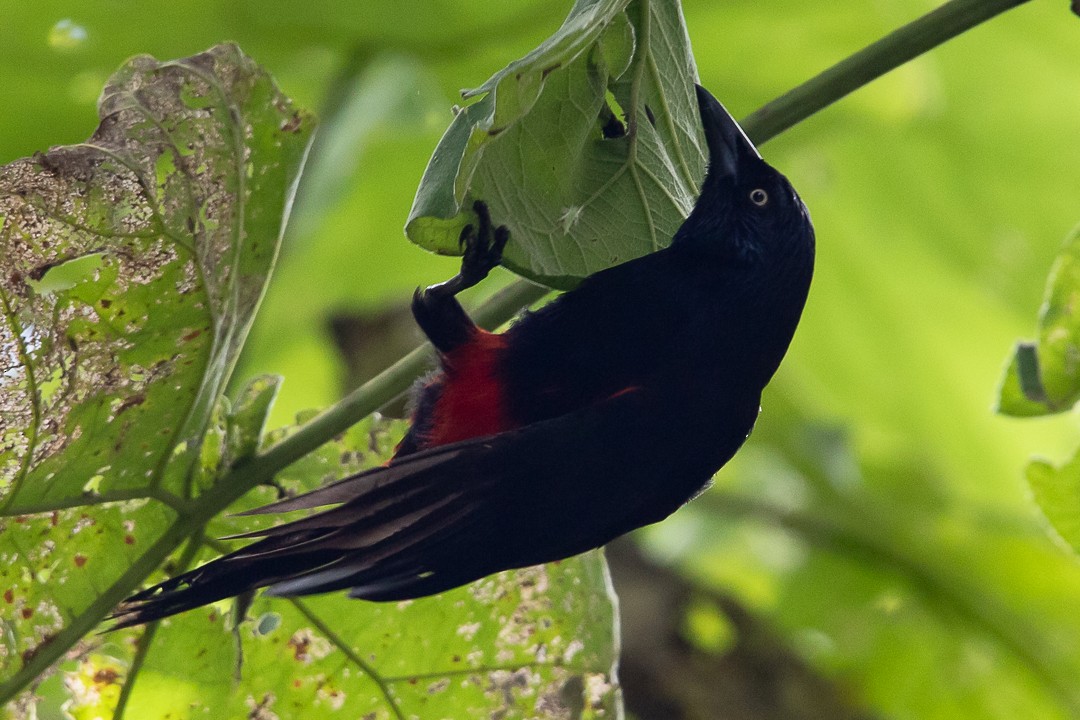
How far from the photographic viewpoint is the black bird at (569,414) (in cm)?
161

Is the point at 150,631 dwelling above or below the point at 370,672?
above

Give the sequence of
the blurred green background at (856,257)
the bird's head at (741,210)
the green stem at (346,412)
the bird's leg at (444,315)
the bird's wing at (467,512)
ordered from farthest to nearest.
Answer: the blurred green background at (856,257), the bird's leg at (444,315), the bird's head at (741,210), the green stem at (346,412), the bird's wing at (467,512)

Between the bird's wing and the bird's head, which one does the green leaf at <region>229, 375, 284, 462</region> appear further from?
the bird's head

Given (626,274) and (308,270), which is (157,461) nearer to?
(626,274)

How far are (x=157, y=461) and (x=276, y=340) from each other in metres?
2.28

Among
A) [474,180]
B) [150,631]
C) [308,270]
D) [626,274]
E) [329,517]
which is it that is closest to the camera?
[329,517]

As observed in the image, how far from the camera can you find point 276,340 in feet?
14.1

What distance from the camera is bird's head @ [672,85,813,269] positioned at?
2.01 metres

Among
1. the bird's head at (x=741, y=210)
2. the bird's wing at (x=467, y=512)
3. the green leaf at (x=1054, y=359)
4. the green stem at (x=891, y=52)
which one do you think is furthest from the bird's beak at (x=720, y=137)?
the green leaf at (x=1054, y=359)

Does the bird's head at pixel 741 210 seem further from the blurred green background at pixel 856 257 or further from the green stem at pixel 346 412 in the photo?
the blurred green background at pixel 856 257

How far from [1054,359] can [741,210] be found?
1.79ft

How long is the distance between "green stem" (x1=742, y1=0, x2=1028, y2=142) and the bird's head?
0.29 metres

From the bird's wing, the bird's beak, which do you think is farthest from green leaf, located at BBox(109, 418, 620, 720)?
the bird's beak

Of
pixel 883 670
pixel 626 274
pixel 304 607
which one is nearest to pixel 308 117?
pixel 626 274
